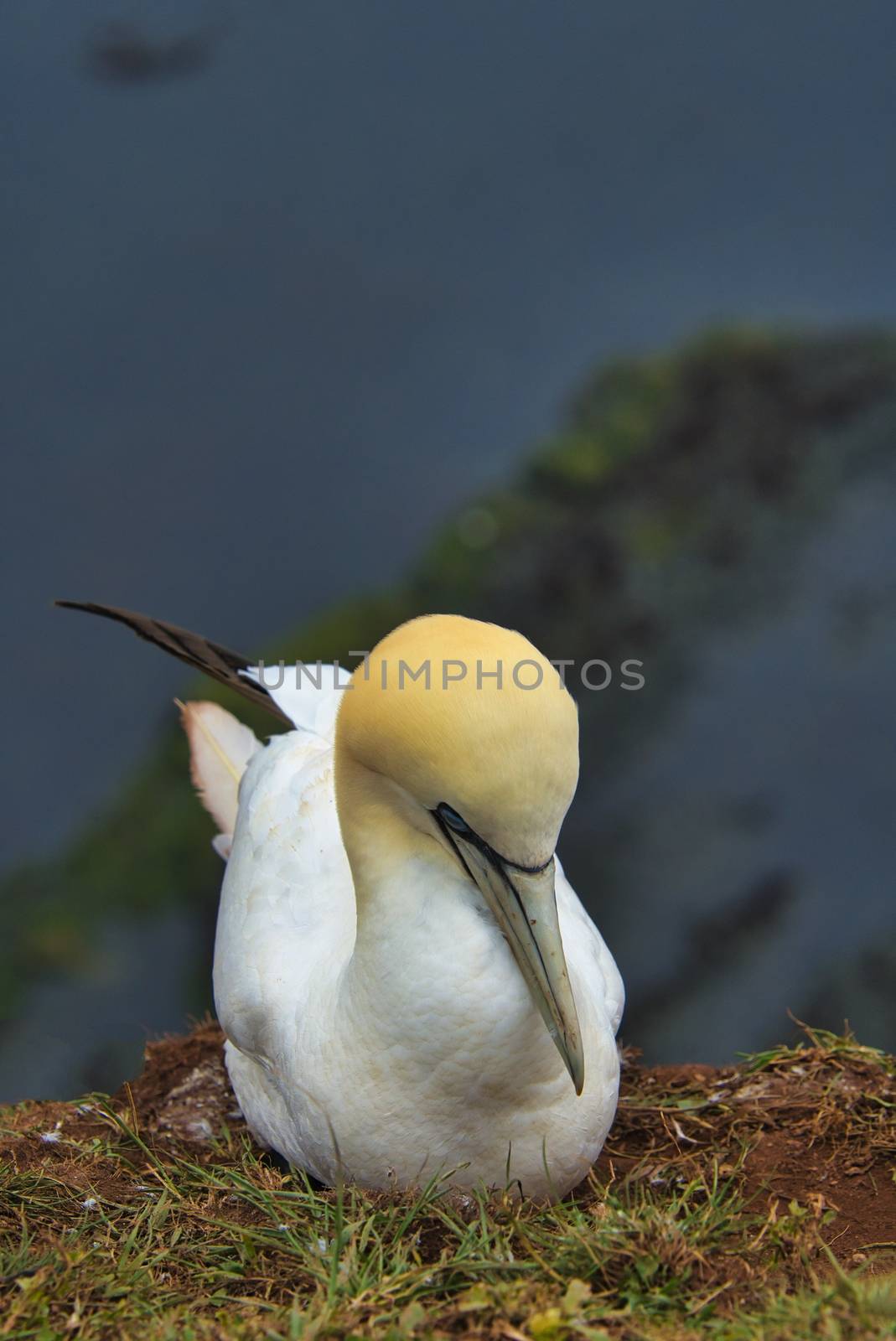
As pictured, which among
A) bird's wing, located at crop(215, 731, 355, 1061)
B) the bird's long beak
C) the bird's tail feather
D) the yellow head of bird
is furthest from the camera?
the bird's tail feather

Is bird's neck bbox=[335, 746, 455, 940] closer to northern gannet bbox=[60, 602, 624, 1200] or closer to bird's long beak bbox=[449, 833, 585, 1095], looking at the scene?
northern gannet bbox=[60, 602, 624, 1200]

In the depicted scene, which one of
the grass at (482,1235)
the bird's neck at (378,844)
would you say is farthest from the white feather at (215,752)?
the bird's neck at (378,844)

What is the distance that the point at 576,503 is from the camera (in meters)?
6.96

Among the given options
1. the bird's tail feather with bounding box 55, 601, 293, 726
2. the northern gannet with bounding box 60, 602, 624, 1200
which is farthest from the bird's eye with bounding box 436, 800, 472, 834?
the bird's tail feather with bounding box 55, 601, 293, 726

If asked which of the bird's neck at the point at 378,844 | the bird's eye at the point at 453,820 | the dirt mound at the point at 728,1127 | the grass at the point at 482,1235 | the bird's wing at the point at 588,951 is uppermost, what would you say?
the bird's eye at the point at 453,820

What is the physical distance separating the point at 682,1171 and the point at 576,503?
13.9 ft

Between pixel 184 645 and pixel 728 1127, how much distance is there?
2.00m

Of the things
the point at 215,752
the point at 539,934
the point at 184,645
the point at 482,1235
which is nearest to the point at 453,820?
the point at 539,934

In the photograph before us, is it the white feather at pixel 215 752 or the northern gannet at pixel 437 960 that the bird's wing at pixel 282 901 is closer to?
the northern gannet at pixel 437 960

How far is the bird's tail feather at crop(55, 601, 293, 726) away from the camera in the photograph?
4.04 meters

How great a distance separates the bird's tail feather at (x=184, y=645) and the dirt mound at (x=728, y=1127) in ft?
3.49

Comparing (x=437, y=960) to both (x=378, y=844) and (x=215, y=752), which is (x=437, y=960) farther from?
(x=215, y=752)

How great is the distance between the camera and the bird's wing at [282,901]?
3256 mm

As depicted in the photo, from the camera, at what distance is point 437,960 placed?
2729mm
